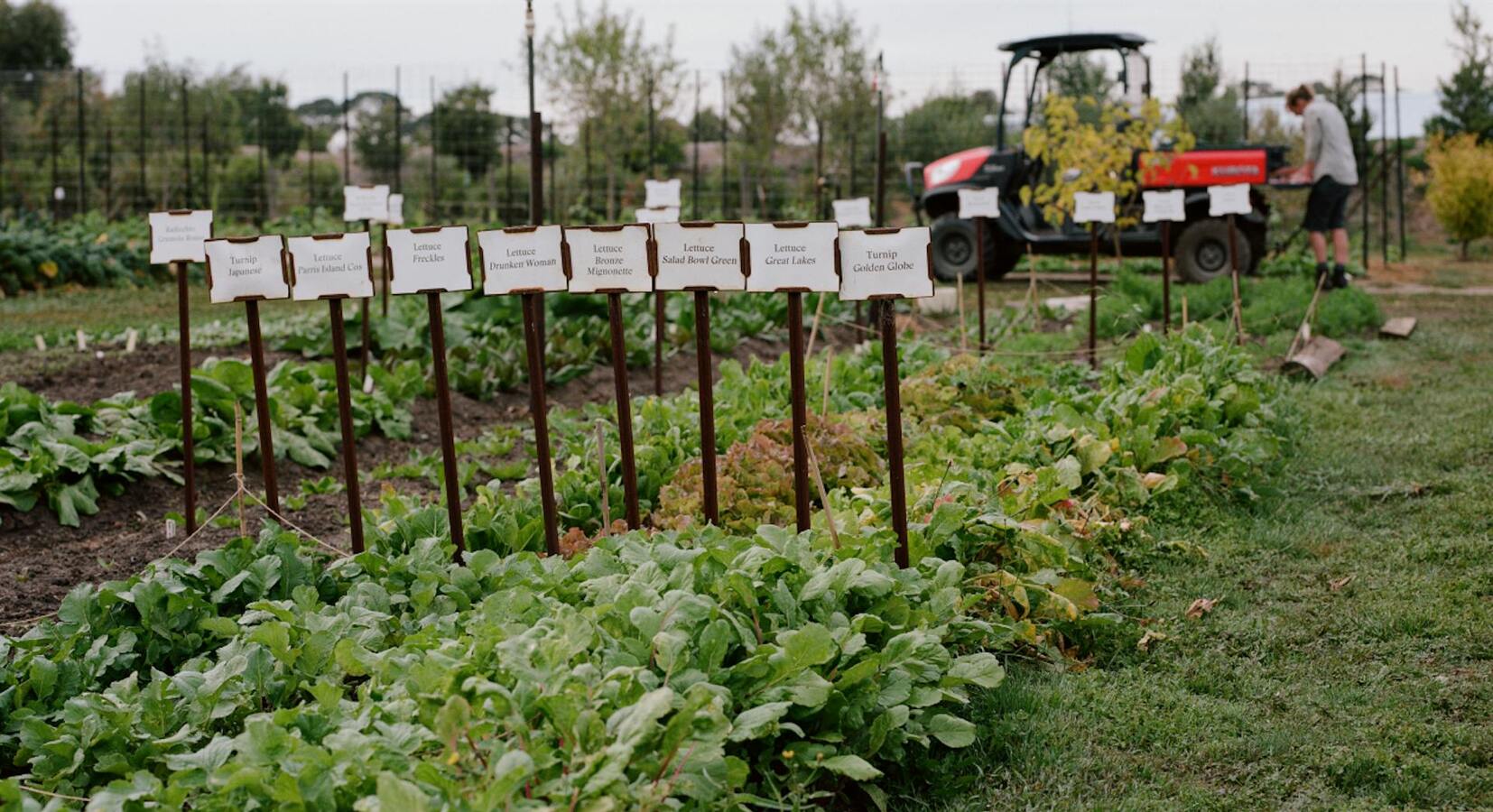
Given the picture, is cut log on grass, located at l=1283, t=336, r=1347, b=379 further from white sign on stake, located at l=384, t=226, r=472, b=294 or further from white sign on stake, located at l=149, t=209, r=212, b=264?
white sign on stake, located at l=149, t=209, r=212, b=264

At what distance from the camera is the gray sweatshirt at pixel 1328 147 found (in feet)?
41.2

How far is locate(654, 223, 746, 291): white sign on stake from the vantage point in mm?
4453

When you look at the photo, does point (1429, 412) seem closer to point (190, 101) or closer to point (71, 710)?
point (71, 710)

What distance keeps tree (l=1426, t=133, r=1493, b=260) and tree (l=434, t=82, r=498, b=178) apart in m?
13.8

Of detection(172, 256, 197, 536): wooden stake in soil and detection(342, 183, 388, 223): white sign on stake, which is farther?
detection(342, 183, 388, 223): white sign on stake

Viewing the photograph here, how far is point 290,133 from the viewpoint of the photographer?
992 inches

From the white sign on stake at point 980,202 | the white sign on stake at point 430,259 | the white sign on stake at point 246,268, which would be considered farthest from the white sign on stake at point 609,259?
the white sign on stake at point 980,202

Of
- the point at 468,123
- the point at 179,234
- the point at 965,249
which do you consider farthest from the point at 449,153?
the point at 179,234

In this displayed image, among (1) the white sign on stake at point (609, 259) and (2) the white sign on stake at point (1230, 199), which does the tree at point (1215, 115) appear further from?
(1) the white sign on stake at point (609, 259)

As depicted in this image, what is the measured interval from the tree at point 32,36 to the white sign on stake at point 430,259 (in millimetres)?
33732

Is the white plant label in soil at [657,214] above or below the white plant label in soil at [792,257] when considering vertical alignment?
above

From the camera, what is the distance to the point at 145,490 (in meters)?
6.47

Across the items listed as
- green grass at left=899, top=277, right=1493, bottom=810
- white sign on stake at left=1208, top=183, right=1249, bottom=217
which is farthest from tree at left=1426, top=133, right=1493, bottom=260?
green grass at left=899, top=277, right=1493, bottom=810

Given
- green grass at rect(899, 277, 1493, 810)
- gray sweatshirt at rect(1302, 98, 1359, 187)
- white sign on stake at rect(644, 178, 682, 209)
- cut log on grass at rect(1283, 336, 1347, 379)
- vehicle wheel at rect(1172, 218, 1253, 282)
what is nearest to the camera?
green grass at rect(899, 277, 1493, 810)
